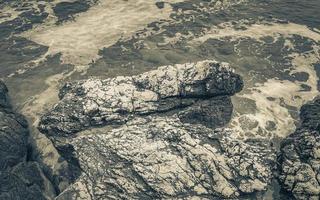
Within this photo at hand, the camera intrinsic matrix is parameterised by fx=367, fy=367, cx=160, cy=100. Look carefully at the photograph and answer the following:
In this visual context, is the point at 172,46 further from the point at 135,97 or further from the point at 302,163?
the point at 302,163

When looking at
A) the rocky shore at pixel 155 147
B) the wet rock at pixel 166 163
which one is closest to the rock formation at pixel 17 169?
the rocky shore at pixel 155 147

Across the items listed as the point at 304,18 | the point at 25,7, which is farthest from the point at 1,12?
the point at 304,18

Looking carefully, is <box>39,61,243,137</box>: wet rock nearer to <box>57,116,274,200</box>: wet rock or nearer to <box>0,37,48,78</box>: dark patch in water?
<box>57,116,274,200</box>: wet rock

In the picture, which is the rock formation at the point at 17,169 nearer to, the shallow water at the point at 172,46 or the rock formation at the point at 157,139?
the rock formation at the point at 157,139

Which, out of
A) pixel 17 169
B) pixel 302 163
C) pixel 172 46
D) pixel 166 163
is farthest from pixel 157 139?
pixel 172 46

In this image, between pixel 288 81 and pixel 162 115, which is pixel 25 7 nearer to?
pixel 162 115

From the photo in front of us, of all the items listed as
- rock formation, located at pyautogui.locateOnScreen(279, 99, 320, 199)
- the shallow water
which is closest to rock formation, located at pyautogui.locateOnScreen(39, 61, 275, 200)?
rock formation, located at pyautogui.locateOnScreen(279, 99, 320, 199)

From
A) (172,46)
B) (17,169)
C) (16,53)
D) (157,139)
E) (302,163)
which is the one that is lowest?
(17,169)
